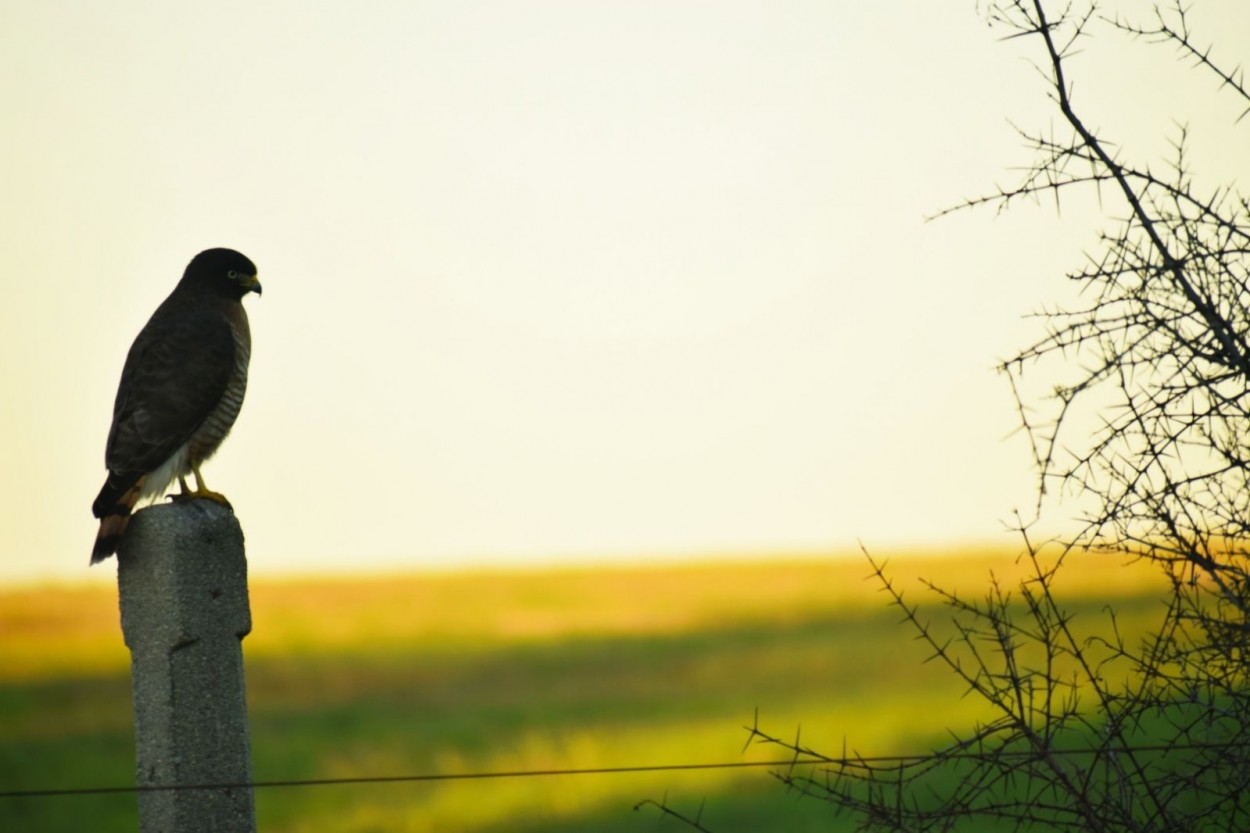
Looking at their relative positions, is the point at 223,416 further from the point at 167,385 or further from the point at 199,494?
the point at 199,494

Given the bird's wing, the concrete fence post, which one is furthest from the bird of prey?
the concrete fence post

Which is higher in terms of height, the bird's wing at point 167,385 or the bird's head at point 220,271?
the bird's head at point 220,271

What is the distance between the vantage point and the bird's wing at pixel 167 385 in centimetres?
480

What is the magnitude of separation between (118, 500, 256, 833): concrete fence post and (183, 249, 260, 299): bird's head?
222cm

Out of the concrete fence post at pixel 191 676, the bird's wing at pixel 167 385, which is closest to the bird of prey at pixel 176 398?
the bird's wing at pixel 167 385

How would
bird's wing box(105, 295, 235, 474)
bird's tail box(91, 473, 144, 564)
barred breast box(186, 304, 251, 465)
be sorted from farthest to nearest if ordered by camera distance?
barred breast box(186, 304, 251, 465)
bird's wing box(105, 295, 235, 474)
bird's tail box(91, 473, 144, 564)

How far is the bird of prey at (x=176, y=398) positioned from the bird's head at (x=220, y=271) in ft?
0.30

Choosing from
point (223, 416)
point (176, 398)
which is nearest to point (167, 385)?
point (176, 398)

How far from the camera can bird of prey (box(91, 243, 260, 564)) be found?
4.69 metres

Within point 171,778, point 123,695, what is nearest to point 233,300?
point 171,778

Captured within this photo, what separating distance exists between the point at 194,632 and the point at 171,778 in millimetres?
396

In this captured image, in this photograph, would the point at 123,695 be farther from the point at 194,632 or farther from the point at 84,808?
the point at 194,632

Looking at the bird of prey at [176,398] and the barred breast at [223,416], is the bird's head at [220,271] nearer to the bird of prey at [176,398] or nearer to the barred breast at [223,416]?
the bird of prey at [176,398]

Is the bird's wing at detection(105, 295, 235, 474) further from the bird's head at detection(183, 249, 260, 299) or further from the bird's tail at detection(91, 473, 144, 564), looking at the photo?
the bird's head at detection(183, 249, 260, 299)
